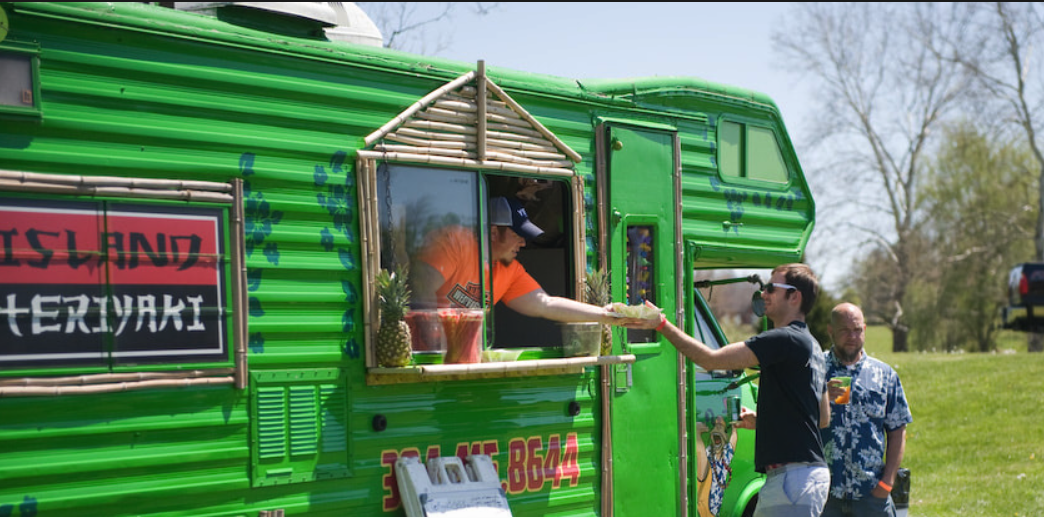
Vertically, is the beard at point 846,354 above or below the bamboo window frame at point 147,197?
below

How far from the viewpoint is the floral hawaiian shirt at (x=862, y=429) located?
18.8ft

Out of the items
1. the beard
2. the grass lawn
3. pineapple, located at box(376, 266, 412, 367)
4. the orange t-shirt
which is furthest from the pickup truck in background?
pineapple, located at box(376, 266, 412, 367)

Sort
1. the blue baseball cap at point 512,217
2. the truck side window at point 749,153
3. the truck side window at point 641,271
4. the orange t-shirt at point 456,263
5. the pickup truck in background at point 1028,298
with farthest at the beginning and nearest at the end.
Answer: the pickup truck in background at point 1028,298 < the truck side window at point 749,153 < the truck side window at point 641,271 < the blue baseball cap at point 512,217 < the orange t-shirt at point 456,263

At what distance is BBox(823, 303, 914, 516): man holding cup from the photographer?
18.7 ft

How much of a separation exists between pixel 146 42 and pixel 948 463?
1070 centimetres

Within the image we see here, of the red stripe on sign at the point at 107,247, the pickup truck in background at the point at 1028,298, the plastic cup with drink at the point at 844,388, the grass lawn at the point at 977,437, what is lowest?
the grass lawn at the point at 977,437

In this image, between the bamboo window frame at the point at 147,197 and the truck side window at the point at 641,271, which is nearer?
the bamboo window frame at the point at 147,197

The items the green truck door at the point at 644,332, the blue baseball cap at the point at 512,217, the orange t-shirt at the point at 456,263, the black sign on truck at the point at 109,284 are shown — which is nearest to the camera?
the black sign on truck at the point at 109,284

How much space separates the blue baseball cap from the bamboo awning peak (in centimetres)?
28

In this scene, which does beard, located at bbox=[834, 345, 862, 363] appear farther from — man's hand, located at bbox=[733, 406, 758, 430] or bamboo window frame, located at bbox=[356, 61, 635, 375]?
bamboo window frame, located at bbox=[356, 61, 635, 375]

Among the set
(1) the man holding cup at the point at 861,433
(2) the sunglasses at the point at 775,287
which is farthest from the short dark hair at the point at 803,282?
(1) the man holding cup at the point at 861,433

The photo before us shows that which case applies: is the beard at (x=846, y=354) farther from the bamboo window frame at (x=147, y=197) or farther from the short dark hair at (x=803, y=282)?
the bamboo window frame at (x=147, y=197)

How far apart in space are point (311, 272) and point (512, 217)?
1.37 m

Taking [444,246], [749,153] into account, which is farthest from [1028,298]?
[444,246]
